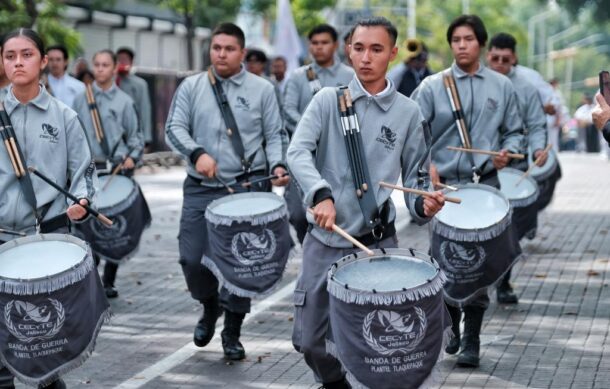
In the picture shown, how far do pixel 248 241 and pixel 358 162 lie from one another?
2038 mm

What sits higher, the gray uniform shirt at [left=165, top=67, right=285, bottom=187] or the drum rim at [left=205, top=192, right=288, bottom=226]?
the gray uniform shirt at [left=165, top=67, right=285, bottom=187]

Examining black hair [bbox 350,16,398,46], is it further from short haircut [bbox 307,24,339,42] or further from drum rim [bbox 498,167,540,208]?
short haircut [bbox 307,24,339,42]

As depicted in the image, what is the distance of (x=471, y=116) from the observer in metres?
9.24

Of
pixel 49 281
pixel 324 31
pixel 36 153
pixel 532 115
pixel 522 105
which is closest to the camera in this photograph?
pixel 49 281

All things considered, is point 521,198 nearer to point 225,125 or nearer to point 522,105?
point 522,105

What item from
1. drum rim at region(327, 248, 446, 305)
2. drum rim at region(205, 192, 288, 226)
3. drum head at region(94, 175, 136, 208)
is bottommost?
drum head at region(94, 175, 136, 208)

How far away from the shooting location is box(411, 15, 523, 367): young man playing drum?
9.18m

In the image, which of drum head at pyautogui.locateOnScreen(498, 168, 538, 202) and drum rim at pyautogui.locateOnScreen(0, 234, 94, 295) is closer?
drum rim at pyautogui.locateOnScreen(0, 234, 94, 295)

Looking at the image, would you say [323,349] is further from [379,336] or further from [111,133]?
[111,133]

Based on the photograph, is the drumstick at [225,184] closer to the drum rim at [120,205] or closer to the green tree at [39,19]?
the drum rim at [120,205]

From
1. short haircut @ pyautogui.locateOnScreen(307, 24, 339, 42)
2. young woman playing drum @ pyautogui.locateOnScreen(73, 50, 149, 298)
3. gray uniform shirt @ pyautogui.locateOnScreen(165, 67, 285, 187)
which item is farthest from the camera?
short haircut @ pyautogui.locateOnScreen(307, 24, 339, 42)

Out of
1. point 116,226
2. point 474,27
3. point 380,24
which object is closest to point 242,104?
point 474,27

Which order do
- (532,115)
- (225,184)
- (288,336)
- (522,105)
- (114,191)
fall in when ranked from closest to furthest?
1. (225,184)
2. (288,336)
3. (532,115)
4. (522,105)
5. (114,191)

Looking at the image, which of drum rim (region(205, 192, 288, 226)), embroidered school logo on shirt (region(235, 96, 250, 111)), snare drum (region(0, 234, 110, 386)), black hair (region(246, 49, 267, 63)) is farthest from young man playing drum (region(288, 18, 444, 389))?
black hair (region(246, 49, 267, 63))
